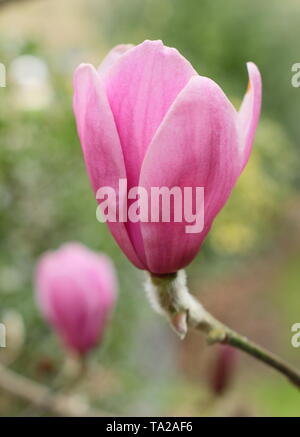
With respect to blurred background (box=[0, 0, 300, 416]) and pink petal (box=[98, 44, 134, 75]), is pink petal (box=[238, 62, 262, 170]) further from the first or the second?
blurred background (box=[0, 0, 300, 416])

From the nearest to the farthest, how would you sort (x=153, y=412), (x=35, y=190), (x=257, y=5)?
(x=35, y=190), (x=153, y=412), (x=257, y=5)

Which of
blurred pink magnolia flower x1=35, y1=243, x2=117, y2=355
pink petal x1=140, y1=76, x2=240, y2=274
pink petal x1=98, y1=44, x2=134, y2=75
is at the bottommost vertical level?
blurred pink magnolia flower x1=35, y1=243, x2=117, y2=355

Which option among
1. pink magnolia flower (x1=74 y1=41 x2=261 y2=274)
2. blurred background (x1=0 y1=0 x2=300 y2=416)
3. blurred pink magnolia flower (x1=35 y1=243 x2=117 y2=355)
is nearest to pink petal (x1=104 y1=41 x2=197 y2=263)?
pink magnolia flower (x1=74 y1=41 x2=261 y2=274)

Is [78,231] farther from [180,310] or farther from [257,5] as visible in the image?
[257,5]

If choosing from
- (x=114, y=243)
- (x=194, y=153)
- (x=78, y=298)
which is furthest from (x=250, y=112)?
(x=114, y=243)

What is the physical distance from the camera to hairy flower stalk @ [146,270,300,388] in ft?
0.77

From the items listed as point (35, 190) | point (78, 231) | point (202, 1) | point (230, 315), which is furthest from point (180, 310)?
point (202, 1)

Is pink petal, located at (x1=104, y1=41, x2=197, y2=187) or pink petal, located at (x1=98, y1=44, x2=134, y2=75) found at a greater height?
pink petal, located at (x1=98, y1=44, x2=134, y2=75)

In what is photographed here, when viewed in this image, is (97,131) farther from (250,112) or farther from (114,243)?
(114,243)

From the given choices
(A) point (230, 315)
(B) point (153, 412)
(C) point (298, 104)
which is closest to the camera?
(B) point (153, 412)

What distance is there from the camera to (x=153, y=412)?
1515mm

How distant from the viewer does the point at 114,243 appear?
1.44 m

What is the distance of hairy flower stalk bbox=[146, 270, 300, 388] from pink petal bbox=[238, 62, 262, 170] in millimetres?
51
